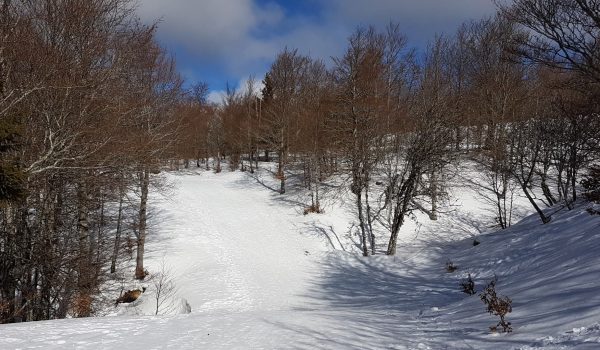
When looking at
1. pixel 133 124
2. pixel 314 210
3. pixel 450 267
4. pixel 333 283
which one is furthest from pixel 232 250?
pixel 450 267

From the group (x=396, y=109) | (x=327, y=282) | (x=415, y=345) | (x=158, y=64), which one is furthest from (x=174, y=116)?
(x=415, y=345)

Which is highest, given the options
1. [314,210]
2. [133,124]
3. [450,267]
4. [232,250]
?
[133,124]

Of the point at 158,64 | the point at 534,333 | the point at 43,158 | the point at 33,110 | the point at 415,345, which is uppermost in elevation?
the point at 158,64

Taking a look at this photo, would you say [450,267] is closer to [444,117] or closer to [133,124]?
[444,117]

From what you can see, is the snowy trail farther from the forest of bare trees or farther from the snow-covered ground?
the forest of bare trees

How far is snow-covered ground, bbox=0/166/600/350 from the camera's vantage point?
5.74 m

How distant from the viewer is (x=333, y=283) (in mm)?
14445

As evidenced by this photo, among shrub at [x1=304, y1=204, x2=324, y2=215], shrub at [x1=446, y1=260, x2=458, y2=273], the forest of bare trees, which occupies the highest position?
the forest of bare trees

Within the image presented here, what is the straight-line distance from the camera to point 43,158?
7621mm

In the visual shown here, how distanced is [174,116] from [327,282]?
9442 millimetres

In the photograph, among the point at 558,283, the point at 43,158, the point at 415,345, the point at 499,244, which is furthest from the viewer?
the point at 499,244

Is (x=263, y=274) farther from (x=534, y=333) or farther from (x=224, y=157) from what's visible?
(x=224, y=157)

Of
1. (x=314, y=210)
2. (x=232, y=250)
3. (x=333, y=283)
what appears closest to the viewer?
(x=333, y=283)

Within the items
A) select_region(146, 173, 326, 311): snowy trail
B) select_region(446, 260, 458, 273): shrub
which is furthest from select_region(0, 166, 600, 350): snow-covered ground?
select_region(446, 260, 458, 273): shrub
